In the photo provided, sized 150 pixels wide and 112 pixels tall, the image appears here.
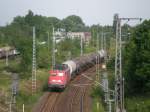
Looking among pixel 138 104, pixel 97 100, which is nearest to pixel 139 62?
pixel 97 100

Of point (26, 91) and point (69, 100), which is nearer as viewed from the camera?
point (69, 100)

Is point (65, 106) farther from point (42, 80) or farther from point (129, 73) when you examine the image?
point (42, 80)

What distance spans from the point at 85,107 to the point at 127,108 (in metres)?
4.16

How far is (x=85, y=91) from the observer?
42375 millimetres

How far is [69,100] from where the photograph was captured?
36781mm

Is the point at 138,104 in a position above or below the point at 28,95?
below

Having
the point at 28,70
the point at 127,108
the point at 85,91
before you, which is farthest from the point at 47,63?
the point at 127,108

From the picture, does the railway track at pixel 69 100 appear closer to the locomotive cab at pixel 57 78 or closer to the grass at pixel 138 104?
the locomotive cab at pixel 57 78

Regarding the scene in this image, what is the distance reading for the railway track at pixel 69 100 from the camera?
32.8 m

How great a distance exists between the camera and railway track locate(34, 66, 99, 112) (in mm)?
32784

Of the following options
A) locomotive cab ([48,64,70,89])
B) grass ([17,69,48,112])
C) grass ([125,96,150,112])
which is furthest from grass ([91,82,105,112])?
grass ([17,69,48,112])

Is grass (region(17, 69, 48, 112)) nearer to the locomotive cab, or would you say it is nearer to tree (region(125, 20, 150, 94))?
the locomotive cab

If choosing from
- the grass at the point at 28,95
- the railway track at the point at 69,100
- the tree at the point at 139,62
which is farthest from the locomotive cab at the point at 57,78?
the tree at the point at 139,62

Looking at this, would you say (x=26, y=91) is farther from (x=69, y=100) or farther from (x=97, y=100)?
(x=97, y=100)
